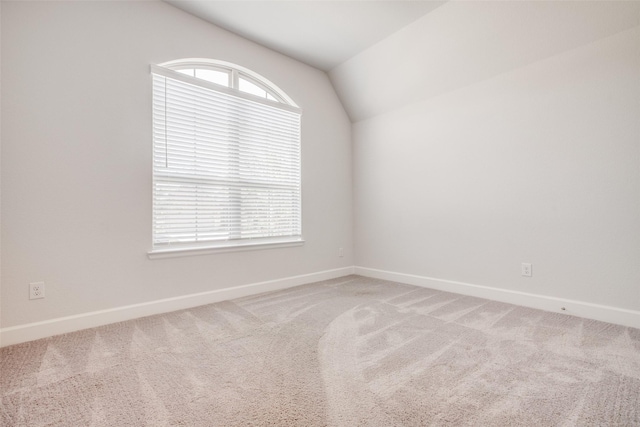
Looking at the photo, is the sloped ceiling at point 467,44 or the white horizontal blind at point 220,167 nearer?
the sloped ceiling at point 467,44

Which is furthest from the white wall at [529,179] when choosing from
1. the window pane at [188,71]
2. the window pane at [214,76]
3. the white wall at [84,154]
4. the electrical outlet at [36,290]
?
the electrical outlet at [36,290]

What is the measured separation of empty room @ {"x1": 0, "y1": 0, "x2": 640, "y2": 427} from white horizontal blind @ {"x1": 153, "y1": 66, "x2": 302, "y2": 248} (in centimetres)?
2

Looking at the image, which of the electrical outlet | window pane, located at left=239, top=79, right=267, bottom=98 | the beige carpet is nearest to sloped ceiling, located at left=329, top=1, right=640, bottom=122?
window pane, located at left=239, top=79, right=267, bottom=98

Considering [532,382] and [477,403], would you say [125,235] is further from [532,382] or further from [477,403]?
[532,382]

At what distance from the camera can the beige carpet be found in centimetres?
126

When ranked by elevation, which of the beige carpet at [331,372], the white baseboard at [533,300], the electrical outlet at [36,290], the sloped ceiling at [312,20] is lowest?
the beige carpet at [331,372]

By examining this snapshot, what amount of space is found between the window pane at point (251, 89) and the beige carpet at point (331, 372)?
2.31 m

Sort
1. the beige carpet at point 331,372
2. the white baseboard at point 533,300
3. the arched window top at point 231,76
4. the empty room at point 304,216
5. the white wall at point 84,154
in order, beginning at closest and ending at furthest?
the beige carpet at point 331,372 → the empty room at point 304,216 → the white wall at point 84,154 → the white baseboard at point 533,300 → the arched window top at point 231,76

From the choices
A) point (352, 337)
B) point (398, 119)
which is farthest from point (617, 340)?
point (398, 119)

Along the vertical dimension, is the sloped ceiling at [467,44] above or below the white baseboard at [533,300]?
above

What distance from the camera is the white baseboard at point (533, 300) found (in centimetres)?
223

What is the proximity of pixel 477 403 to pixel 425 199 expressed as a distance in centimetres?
240

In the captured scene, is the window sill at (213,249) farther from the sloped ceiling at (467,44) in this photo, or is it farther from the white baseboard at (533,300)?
the sloped ceiling at (467,44)

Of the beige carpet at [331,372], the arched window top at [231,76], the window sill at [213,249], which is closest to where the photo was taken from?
the beige carpet at [331,372]
